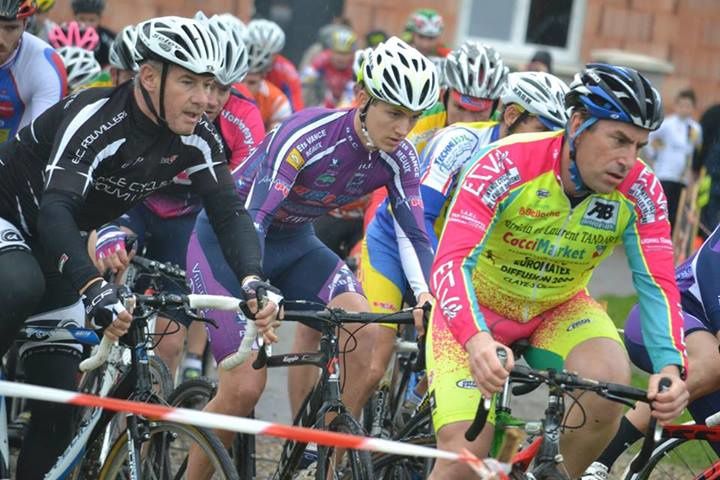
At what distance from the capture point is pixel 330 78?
17219mm

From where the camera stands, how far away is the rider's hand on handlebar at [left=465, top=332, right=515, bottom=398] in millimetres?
4711

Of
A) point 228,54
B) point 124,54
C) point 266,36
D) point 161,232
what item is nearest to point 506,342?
point 228,54

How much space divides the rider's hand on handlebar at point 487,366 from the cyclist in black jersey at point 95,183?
103cm

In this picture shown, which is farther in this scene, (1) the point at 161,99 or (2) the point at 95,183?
(2) the point at 95,183

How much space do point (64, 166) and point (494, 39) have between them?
1693cm

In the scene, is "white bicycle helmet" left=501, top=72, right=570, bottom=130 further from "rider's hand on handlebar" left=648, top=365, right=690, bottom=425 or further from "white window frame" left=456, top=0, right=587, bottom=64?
"white window frame" left=456, top=0, right=587, bottom=64

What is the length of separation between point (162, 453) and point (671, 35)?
57.2ft

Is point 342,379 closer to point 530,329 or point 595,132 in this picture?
point 530,329

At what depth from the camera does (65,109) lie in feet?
18.8

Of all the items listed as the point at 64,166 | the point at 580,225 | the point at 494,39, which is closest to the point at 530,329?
the point at 580,225

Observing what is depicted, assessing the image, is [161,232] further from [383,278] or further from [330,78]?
[330,78]

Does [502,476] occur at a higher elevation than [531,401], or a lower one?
higher

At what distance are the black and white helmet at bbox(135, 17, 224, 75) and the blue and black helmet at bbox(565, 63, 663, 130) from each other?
1439mm

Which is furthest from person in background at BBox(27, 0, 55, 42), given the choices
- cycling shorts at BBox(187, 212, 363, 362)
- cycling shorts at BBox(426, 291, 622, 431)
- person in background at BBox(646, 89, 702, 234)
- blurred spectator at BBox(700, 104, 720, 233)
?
person in background at BBox(646, 89, 702, 234)
